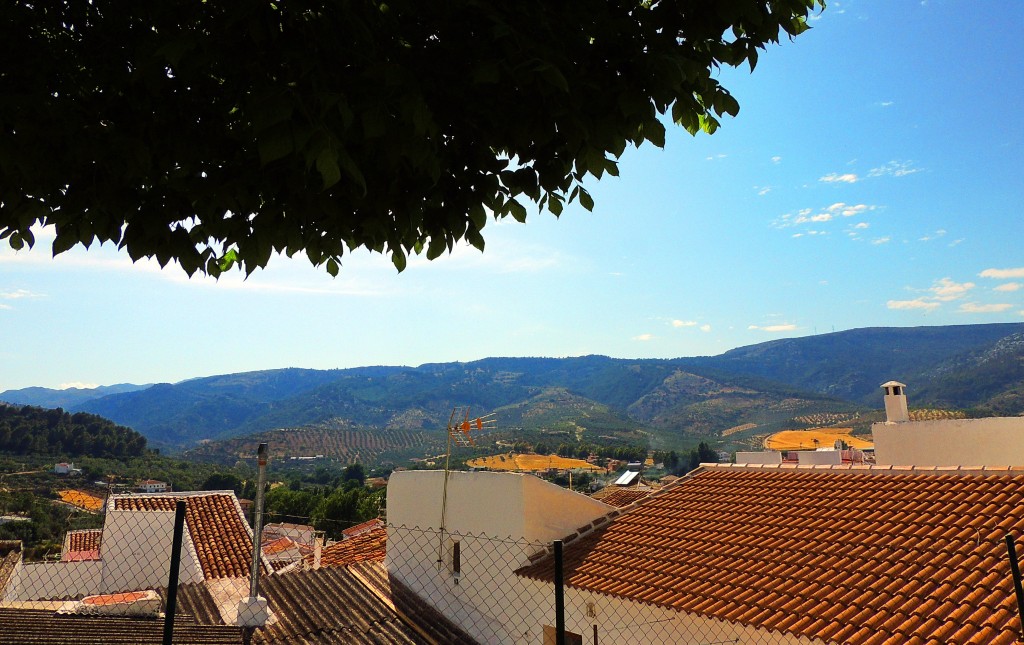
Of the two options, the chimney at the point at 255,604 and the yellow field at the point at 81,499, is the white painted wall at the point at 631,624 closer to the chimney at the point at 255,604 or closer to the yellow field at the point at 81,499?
the chimney at the point at 255,604

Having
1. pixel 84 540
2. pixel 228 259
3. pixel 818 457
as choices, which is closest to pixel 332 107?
pixel 228 259

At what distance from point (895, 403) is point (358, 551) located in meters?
13.3

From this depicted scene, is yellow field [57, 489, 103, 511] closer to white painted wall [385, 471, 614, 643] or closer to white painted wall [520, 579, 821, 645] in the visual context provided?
white painted wall [385, 471, 614, 643]

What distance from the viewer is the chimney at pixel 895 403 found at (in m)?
16.0

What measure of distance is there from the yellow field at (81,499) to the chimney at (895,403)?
147 feet

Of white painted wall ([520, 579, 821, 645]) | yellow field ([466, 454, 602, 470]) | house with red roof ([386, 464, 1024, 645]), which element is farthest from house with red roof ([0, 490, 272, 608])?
yellow field ([466, 454, 602, 470])

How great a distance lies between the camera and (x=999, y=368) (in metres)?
105

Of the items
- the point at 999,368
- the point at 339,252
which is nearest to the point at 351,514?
the point at 339,252

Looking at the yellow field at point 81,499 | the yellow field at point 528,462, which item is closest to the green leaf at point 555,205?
the yellow field at point 81,499

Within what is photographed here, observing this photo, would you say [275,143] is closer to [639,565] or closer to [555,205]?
[555,205]

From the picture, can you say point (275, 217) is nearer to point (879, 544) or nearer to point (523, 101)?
point (523, 101)

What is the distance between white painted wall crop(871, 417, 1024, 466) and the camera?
43.7 ft

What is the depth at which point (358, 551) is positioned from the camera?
17281 millimetres

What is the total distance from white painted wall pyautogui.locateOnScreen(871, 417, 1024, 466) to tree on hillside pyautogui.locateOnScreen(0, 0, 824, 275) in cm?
1330
